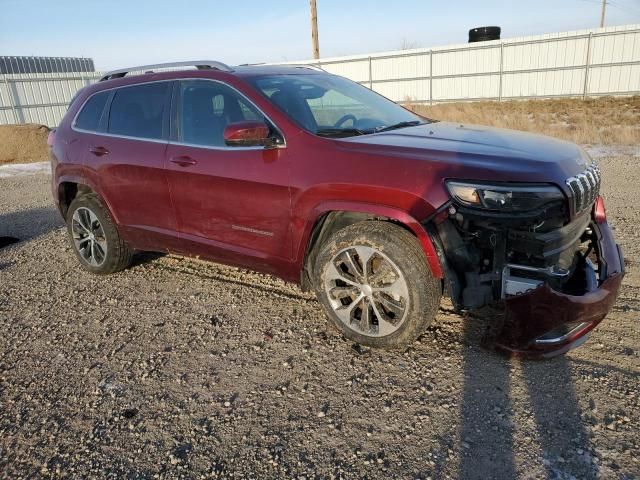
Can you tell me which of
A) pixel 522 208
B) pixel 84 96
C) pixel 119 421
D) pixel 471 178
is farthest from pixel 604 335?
pixel 84 96

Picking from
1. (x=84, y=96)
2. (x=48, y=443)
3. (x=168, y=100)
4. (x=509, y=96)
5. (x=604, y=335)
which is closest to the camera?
(x=48, y=443)

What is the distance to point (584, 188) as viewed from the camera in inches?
120

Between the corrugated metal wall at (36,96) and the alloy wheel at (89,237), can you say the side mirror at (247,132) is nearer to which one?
the alloy wheel at (89,237)

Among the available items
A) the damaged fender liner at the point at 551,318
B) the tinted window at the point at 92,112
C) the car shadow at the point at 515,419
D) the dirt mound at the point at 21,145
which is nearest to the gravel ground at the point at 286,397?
the car shadow at the point at 515,419

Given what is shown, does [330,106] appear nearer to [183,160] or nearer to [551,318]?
[183,160]

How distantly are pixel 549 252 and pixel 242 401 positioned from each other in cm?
194

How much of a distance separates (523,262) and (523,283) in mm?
130

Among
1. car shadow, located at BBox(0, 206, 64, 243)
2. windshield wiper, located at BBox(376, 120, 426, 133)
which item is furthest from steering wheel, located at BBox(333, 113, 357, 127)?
car shadow, located at BBox(0, 206, 64, 243)

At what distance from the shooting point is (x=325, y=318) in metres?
Answer: 3.88

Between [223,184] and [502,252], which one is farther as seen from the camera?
[223,184]

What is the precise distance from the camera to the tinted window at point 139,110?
4.22 metres

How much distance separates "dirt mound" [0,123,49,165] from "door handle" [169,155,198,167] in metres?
14.4

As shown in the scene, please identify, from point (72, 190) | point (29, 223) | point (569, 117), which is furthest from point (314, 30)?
point (72, 190)

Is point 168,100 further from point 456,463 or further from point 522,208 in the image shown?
point 456,463
